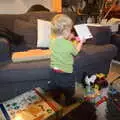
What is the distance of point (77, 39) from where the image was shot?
201 centimetres

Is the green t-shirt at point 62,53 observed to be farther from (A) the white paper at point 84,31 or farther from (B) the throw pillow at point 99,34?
(B) the throw pillow at point 99,34

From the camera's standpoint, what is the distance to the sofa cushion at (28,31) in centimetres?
254

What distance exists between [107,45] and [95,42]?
16 cm

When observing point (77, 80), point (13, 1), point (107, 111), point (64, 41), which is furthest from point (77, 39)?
point (13, 1)

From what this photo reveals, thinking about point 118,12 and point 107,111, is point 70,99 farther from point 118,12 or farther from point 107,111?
point 118,12

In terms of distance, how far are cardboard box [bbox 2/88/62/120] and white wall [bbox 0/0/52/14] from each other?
1699mm

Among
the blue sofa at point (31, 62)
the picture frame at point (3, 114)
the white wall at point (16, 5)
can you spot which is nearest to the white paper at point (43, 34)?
the blue sofa at point (31, 62)

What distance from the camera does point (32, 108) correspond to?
5.50 ft

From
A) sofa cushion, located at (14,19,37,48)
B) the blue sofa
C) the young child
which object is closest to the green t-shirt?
the young child

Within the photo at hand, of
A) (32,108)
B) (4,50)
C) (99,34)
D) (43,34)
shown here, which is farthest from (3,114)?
(99,34)

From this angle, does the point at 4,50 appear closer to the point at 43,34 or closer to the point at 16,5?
the point at 43,34

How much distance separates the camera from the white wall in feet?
9.93

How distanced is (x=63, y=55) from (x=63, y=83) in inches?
11.8

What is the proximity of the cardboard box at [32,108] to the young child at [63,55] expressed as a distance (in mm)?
250
